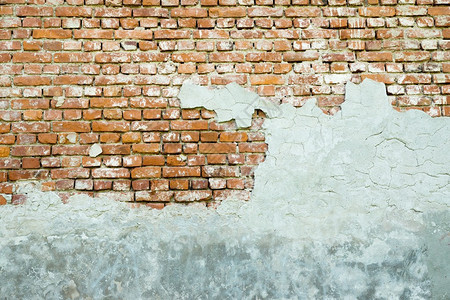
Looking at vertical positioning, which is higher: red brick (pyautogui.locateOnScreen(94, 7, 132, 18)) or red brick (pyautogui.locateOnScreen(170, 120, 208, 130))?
red brick (pyautogui.locateOnScreen(94, 7, 132, 18))

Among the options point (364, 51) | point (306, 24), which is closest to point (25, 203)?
point (306, 24)

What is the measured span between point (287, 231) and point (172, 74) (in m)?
1.29

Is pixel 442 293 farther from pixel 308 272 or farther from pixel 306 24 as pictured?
pixel 306 24

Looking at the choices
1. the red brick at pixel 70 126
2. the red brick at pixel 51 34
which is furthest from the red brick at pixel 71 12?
the red brick at pixel 70 126

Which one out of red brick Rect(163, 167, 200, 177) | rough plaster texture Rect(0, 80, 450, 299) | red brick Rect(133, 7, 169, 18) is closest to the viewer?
rough plaster texture Rect(0, 80, 450, 299)

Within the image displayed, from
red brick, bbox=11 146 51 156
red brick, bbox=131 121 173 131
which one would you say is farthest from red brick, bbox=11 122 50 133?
red brick, bbox=131 121 173 131

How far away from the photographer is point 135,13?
2.62 meters

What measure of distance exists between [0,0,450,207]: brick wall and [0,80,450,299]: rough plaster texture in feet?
0.44

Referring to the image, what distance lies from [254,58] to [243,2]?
0.41 metres

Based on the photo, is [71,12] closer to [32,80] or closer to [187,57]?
[32,80]

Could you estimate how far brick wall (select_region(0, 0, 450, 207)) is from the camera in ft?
8.21

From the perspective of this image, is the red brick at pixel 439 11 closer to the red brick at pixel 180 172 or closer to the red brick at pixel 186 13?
the red brick at pixel 186 13

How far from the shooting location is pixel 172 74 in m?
2.59

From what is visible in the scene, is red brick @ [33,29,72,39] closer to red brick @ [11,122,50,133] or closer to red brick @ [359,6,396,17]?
red brick @ [11,122,50,133]
